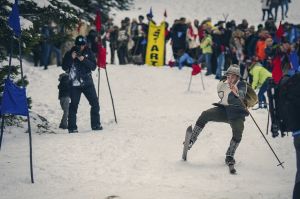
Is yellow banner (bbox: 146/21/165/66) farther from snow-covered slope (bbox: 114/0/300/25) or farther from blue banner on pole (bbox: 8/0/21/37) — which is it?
snow-covered slope (bbox: 114/0/300/25)

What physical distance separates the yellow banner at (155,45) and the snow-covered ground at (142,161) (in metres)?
5.02

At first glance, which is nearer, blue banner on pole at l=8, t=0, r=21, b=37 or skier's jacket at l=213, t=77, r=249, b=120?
blue banner on pole at l=8, t=0, r=21, b=37

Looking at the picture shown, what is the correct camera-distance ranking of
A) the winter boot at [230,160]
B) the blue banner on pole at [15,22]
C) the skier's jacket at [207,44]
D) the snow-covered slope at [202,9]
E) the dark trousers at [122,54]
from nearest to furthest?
the blue banner on pole at [15,22] < the winter boot at [230,160] < the skier's jacket at [207,44] < the dark trousers at [122,54] < the snow-covered slope at [202,9]

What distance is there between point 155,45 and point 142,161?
11875 mm

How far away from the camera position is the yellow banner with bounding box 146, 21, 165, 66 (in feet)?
70.2

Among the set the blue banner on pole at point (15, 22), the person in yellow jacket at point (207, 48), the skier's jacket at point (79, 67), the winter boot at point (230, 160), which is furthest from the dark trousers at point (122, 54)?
the blue banner on pole at point (15, 22)

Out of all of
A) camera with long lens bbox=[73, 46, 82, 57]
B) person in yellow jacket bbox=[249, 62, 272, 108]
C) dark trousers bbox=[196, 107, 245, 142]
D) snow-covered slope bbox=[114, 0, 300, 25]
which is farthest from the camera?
snow-covered slope bbox=[114, 0, 300, 25]

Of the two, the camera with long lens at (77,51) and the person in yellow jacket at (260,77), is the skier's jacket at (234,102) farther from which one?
the person in yellow jacket at (260,77)

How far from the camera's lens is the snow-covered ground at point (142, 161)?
8102 millimetres

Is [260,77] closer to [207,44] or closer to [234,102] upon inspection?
[207,44]

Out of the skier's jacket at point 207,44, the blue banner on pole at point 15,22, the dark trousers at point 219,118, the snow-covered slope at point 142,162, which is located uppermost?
the blue banner on pole at point 15,22

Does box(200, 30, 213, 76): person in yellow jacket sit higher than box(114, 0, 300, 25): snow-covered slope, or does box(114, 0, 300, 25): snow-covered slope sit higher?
box(114, 0, 300, 25): snow-covered slope

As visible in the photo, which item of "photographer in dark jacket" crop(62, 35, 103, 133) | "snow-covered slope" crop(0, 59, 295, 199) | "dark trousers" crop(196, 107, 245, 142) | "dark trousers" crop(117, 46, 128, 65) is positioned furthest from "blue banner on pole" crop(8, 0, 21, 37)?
"dark trousers" crop(117, 46, 128, 65)

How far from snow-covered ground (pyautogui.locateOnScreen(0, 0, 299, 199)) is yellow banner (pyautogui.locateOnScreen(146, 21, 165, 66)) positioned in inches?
197
